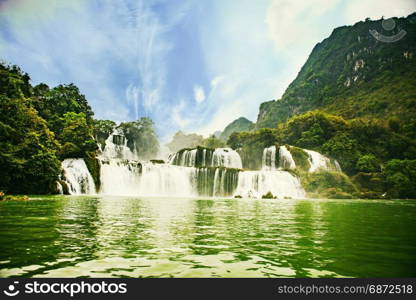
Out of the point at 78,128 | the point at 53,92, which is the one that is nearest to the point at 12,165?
the point at 78,128

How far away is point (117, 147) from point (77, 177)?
1104 inches

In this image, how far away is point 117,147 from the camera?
196 ft

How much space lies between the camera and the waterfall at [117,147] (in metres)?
57.7

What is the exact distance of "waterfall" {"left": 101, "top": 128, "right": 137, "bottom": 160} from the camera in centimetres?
5770

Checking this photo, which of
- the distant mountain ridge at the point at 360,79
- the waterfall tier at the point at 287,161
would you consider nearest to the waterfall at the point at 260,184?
the waterfall tier at the point at 287,161

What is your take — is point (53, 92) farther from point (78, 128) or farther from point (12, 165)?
point (12, 165)

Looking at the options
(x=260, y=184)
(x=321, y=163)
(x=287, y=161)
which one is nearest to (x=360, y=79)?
(x=321, y=163)

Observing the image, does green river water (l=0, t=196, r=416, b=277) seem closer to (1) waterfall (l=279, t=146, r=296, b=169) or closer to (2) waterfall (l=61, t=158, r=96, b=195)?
(2) waterfall (l=61, t=158, r=96, b=195)

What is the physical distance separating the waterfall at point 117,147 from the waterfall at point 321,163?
3531 centimetres

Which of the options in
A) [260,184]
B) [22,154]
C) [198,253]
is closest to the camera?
[198,253]

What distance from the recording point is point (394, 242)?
6.57 metres

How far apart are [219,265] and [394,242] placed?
453 centimetres

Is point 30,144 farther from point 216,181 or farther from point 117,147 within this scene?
point 117,147

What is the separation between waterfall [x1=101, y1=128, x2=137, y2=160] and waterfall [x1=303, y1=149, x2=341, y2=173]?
35306mm
